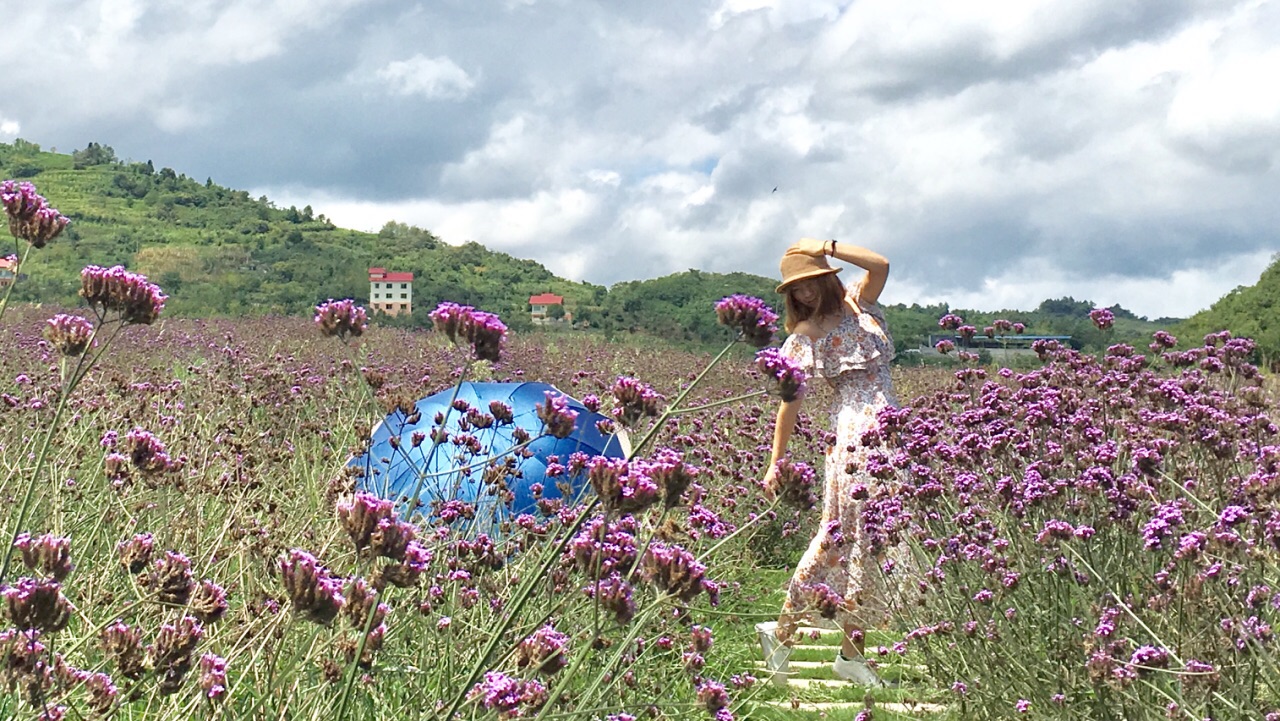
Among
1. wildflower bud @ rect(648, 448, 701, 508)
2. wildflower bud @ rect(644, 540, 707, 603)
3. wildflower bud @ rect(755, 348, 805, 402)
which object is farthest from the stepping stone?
wildflower bud @ rect(648, 448, 701, 508)

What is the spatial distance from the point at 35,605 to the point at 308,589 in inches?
16.8

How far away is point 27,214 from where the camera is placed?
2.53m

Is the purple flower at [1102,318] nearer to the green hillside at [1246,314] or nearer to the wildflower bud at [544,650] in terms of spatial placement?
the wildflower bud at [544,650]

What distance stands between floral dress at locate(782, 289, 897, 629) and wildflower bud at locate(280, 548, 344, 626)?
3.15m

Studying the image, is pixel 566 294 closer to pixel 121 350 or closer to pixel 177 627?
pixel 121 350

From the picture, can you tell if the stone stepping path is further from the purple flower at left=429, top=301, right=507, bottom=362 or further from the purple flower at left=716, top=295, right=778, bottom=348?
the purple flower at left=429, top=301, right=507, bottom=362

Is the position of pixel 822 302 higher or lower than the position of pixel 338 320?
higher

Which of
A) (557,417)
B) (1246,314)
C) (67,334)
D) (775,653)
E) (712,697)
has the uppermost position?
(1246,314)

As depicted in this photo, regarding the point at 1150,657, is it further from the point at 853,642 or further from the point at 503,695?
the point at 853,642

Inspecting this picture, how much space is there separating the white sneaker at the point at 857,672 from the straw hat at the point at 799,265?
1.54 meters

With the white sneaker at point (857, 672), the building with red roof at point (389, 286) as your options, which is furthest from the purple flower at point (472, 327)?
the building with red roof at point (389, 286)

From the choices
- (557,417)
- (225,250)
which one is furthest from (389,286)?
(557,417)

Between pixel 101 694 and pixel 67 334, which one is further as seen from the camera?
pixel 67 334

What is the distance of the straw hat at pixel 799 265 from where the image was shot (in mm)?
4594
